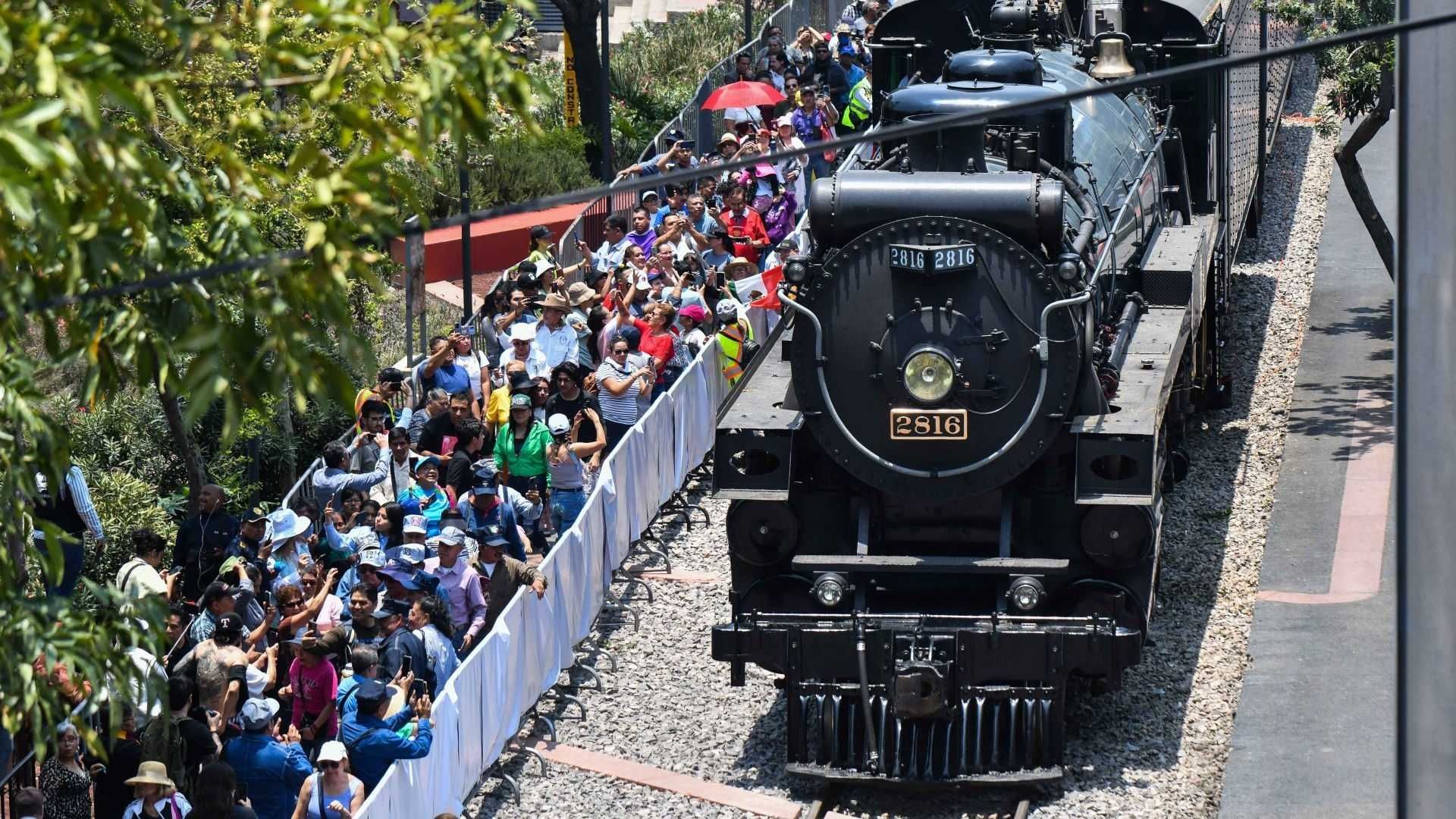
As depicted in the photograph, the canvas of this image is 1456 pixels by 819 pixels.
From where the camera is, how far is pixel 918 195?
1127 centimetres

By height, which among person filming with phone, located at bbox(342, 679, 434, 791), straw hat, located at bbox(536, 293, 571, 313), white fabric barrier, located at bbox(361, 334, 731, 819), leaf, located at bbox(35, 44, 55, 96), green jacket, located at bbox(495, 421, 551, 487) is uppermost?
leaf, located at bbox(35, 44, 55, 96)

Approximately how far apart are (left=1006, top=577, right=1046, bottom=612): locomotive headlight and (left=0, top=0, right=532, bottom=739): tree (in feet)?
18.9

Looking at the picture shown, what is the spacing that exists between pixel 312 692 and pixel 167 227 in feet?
16.6

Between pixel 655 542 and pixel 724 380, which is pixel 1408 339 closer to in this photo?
pixel 655 542

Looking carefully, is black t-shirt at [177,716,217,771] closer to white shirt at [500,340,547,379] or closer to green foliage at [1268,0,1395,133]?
white shirt at [500,340,547,379]

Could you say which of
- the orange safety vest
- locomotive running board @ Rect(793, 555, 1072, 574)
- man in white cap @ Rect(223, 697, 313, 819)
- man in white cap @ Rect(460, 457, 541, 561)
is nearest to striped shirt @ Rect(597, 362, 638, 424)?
the orange safety vest

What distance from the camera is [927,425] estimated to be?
11.1m

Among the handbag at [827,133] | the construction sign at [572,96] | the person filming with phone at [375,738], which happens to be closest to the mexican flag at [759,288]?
the handbag at [827,133]

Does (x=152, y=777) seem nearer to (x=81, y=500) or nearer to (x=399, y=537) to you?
(x=399, y=537)

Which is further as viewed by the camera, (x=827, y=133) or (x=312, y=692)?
(x=827, y=133)

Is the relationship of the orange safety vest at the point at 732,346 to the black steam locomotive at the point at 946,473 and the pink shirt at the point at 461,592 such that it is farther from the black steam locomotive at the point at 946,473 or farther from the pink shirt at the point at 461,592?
the pink shirt at the point at 461,592

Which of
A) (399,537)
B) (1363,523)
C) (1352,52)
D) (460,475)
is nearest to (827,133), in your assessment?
(1352,52)

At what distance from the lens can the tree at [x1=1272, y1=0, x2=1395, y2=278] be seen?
18406 mm

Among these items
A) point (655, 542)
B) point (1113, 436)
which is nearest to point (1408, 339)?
point (1113, 436)
